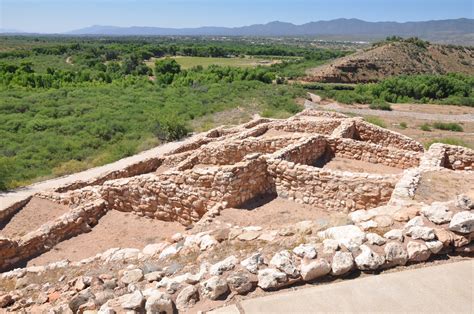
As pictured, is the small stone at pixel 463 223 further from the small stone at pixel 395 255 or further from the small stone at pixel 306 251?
the small stone at pixel 306 251

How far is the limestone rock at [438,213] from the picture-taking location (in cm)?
457

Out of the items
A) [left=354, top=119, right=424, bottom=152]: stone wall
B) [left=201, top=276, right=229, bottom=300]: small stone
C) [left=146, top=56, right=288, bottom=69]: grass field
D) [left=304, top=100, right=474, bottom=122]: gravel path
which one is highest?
[left=201, top=276, right=229, bottom=300]: small stone

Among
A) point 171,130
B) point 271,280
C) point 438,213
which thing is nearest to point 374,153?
→ point 438,213

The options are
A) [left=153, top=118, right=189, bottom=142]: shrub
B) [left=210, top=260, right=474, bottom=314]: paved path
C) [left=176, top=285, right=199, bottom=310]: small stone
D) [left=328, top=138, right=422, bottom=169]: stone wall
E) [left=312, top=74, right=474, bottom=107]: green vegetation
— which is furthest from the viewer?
[left=312, top=74, right=474, bottom=107]: green vegetation

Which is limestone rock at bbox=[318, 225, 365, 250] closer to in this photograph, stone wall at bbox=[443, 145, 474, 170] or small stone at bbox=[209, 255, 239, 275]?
small stone at bbox=[209, 255, 239, 275]

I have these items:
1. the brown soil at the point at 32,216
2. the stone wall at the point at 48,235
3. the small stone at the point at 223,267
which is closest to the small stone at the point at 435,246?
the small stone at the point at 223,267

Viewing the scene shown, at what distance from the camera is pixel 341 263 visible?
3969mm

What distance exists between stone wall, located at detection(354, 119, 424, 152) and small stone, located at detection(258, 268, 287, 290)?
34.4ft

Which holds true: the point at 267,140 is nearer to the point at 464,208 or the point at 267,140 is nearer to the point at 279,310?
the point at 464,208

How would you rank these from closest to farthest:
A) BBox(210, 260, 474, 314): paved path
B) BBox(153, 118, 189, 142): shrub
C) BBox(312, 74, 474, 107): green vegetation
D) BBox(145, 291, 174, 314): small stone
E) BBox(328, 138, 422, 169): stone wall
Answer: BBox(210, 260, 474, 314): paved path < BBox(145, 291, 174, 314): small stone < BBox(328, 138, 422, 169): stone wall < BBox(153, 118, 189, 142): shrub < BBox(312, 74, 474, 107): green vegetation

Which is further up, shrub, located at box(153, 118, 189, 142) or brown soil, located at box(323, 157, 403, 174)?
brown soil, located at box(323, 157, 403, 174)

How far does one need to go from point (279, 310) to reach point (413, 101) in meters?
48.2

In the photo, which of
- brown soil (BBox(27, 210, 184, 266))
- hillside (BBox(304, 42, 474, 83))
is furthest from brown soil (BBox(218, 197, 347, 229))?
hillside (BBox(304, 42, 474, 83))

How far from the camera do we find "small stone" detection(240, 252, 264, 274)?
409cm
